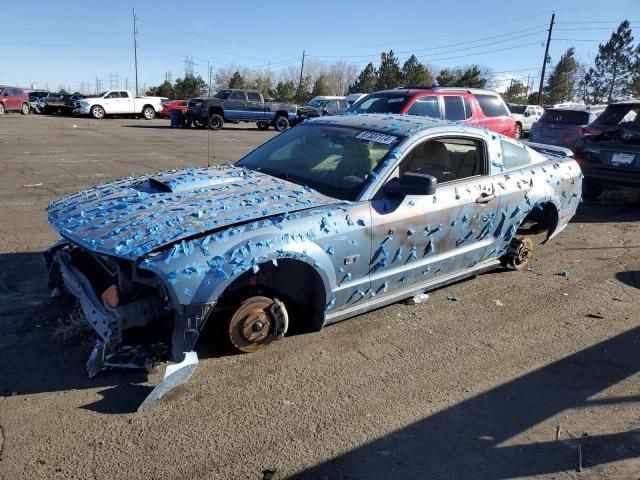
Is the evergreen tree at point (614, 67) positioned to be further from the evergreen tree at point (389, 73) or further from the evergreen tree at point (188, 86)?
the evergreen tree at point (188, 86)

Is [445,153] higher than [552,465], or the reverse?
[445,153]

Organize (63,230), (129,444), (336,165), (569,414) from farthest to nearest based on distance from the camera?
(336,165) < (63,230) < (569,414) < (129,444)

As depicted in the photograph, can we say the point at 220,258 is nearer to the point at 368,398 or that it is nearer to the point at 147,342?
the point at 147,342

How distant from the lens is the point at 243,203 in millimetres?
3516

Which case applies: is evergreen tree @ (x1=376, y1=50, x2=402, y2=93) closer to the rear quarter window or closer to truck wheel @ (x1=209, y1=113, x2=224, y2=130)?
truck wheel @ (x1=209, y1=113, x2=224, y2=130)

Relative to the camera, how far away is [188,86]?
209 feet

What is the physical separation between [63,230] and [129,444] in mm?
1495

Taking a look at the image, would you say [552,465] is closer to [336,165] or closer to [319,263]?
[319,263]

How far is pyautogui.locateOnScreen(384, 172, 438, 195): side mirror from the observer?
3645 millimetres

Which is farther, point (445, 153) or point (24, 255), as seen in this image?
point (24, 255)

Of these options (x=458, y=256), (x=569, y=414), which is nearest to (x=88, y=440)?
(x=569, y=414)

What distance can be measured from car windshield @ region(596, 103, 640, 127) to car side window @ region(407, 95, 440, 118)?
285cm

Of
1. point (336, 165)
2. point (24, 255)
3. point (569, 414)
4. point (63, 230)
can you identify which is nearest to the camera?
point (569, 414)

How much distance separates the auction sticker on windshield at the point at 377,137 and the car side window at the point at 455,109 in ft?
21.2
